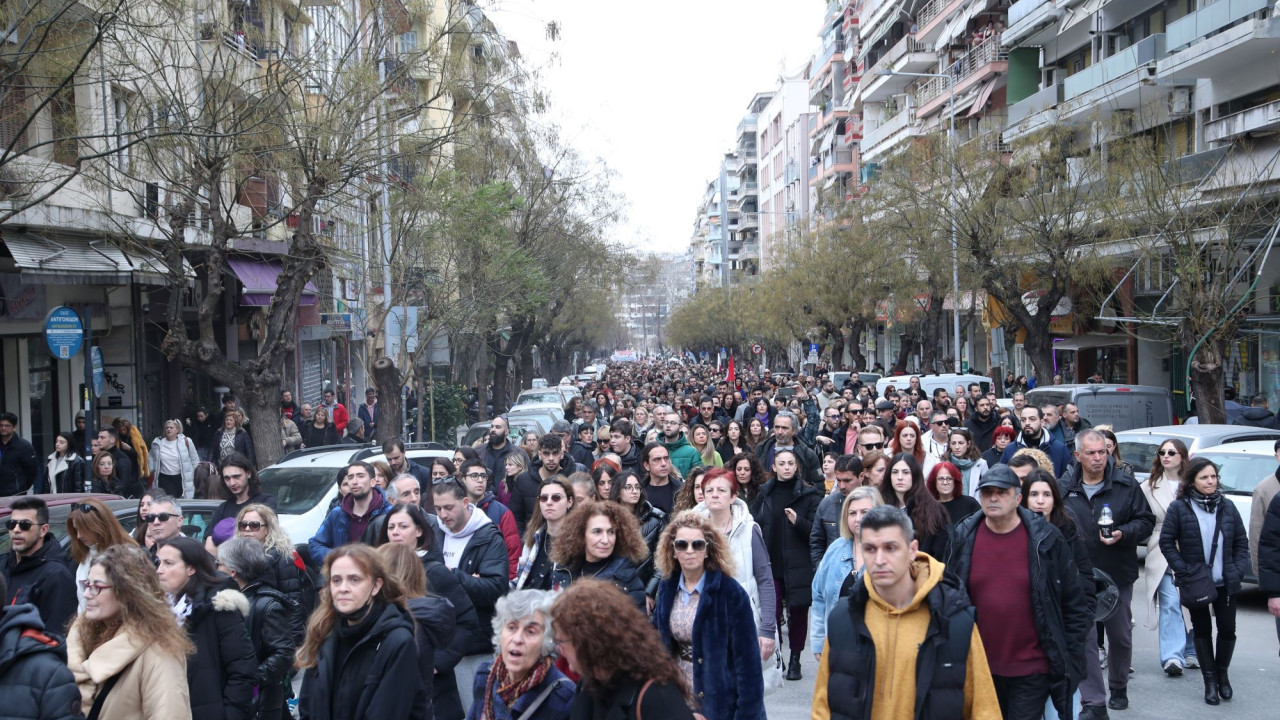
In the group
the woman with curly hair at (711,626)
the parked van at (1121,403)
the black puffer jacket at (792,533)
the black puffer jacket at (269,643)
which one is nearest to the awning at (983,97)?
the parked van at (1121,403)

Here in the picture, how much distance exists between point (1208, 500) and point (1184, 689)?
126cm

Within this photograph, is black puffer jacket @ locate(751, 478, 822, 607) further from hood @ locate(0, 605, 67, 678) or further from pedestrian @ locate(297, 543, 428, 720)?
hood @ locate(0, 605, 67, 678)

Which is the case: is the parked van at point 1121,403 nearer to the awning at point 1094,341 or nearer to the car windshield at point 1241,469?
the car windshield at point 1241,469

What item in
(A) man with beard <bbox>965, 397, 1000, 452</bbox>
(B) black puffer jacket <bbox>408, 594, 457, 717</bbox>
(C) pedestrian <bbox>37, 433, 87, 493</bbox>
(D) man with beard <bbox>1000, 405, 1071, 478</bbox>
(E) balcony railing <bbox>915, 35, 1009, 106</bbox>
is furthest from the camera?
(E) balcony railing <bbox>915, 35, 1009, 106</bbox>

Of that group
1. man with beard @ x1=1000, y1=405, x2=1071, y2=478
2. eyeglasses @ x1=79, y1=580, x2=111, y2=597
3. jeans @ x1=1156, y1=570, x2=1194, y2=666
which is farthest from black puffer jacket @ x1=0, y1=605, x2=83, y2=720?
man with beard @ x1=1000, y1=405, x2=1071, y2=478

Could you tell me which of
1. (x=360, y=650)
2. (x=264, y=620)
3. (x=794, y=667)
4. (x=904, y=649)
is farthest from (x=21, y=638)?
(x=794, y=667)

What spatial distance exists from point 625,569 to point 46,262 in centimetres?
1197

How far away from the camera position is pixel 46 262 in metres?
15.0

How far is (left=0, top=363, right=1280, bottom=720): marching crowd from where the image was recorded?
4.23 metres

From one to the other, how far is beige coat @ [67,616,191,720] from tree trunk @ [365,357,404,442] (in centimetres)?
1734

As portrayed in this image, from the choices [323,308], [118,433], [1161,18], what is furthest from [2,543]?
[1161,18]

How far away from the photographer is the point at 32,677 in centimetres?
411

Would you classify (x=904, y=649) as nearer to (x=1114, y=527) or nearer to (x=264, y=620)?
(x=264, y=620)

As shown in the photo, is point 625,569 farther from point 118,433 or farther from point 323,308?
point 323,308
